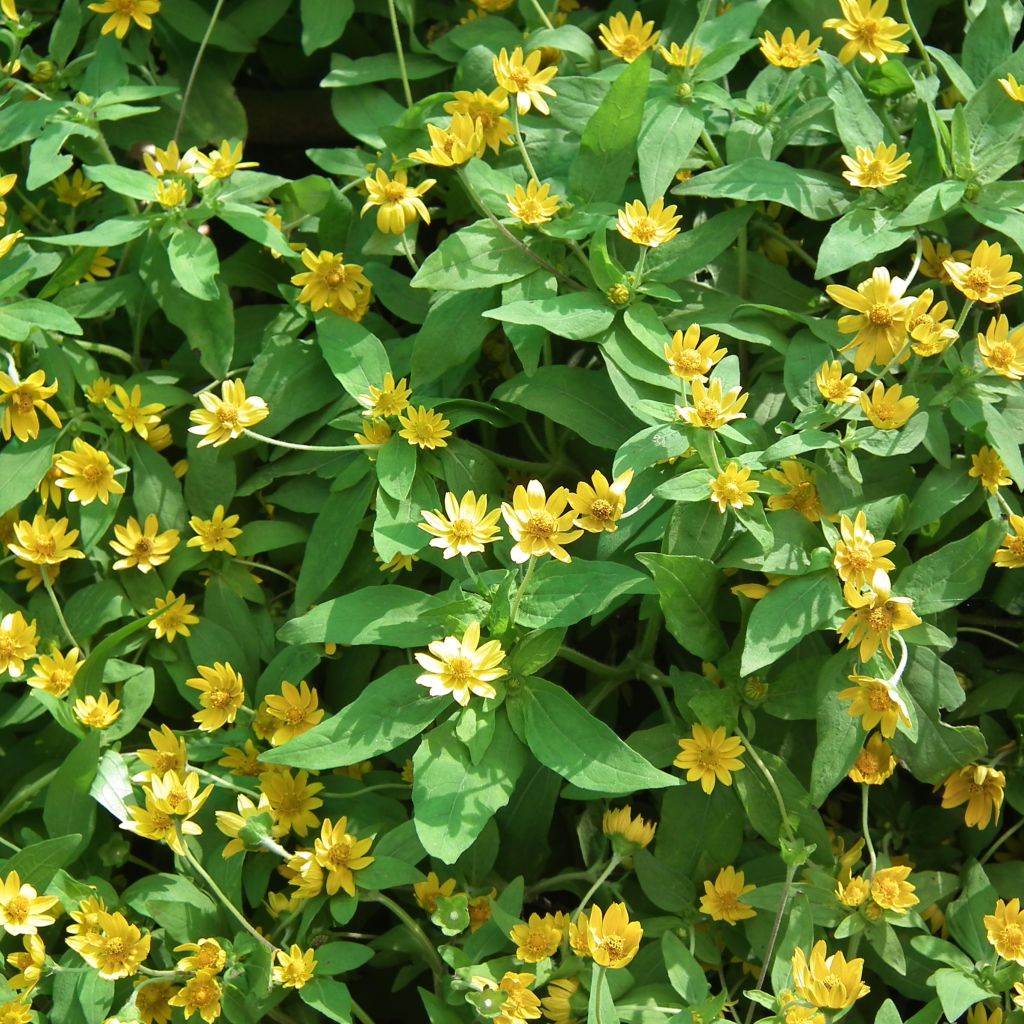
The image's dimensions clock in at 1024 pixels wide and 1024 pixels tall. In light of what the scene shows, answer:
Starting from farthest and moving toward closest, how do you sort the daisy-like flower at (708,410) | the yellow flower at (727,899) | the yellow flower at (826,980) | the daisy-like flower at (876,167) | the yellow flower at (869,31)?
the yellow flower at (869,31) → the daisy-like flower at (876,167) → the yellow flower at (727,899) → the daisy-like flower at (708,410) → the yellow flower at (826,980)

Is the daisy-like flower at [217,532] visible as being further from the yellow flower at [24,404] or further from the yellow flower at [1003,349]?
the yellow flower at [1003,349]

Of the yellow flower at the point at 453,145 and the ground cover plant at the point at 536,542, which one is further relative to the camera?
the yellow flower at the point at 453,145

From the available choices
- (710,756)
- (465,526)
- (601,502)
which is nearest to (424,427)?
(465,526)

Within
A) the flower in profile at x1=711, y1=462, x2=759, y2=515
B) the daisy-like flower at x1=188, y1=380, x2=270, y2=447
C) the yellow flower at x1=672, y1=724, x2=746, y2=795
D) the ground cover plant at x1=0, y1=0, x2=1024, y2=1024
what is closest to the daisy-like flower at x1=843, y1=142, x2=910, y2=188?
the ground cover plant at x1=0, y1=0, x2=1024, y2=1024

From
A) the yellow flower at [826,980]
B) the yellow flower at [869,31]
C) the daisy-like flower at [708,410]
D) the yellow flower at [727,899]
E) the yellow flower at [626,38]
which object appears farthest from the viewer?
the yellow flower at [626,38]

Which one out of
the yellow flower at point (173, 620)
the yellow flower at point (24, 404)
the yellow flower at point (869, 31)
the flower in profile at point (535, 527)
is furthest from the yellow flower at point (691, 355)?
the yellow flower at point (24, 404)
